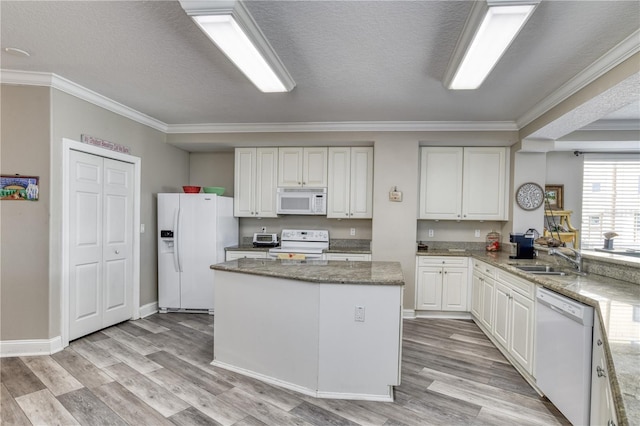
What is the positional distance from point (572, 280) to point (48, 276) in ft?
14.8

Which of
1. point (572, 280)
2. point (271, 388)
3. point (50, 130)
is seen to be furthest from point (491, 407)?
point (50, 130)

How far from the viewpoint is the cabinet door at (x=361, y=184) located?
4527 mm

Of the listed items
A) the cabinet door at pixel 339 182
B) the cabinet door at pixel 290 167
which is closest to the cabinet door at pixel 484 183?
the cabinet door at pixel 339 182

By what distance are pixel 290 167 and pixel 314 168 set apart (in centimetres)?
36

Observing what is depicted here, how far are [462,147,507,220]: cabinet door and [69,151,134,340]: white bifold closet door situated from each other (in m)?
4.47

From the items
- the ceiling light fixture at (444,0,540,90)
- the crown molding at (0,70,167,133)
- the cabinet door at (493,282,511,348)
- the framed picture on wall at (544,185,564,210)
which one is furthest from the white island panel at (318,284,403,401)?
the framed picture on wall at (544,185,564,210)

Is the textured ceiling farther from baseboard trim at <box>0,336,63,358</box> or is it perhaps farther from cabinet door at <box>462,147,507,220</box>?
baseboard trim at <box>0,336,63,358</box>

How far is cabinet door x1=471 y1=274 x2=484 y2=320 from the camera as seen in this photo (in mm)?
3833

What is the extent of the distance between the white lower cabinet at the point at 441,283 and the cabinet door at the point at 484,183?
763 millimetres

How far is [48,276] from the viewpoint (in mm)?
2953

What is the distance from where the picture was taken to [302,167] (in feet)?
15.3

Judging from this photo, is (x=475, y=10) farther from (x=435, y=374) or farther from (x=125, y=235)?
(x=125, y=235)

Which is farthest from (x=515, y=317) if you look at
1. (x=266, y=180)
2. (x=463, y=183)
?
(x=266, y=180)

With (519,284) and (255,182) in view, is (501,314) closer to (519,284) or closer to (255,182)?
(519,284)
